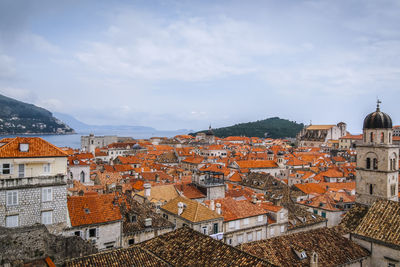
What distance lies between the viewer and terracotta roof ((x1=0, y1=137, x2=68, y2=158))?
68.2 feet

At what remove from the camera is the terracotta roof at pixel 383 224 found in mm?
21141

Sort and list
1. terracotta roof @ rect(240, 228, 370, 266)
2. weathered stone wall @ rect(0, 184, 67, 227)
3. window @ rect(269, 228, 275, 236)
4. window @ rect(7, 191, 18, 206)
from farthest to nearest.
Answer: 1. window @ rect(269, 228, 275, 236)
2. window @ rect(7, 191, 18, 206)
3. weathered stone wall @ rect(0, 184, 67, 227)
4. terracotta roof @ rect(240, 228, 370, 266)

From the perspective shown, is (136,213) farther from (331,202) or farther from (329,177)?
(329,177)

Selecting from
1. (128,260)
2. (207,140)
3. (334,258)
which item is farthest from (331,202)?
(207,140)

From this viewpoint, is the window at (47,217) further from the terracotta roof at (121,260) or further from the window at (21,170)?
the terracotta roof at (121,260)

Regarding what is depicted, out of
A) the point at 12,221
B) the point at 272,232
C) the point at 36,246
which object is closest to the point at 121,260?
the point at 36,246

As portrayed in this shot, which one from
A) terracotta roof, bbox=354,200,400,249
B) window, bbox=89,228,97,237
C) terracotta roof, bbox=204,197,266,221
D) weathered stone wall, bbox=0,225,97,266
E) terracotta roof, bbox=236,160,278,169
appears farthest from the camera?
terracotta roof, bbox=236,160,278,169

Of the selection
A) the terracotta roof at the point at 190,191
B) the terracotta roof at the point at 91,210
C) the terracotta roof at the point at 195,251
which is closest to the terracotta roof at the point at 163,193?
the terracotta roof at the point at 190,191

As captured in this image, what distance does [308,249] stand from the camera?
20.5 metres

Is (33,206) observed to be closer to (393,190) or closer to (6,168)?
(6,168)

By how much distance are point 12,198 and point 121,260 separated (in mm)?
9074

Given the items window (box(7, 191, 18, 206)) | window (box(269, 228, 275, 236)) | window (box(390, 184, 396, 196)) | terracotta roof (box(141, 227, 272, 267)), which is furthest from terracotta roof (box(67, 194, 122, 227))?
window (box(390, 184, 396, 196))

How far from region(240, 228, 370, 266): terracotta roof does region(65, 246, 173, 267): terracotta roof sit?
250 inches

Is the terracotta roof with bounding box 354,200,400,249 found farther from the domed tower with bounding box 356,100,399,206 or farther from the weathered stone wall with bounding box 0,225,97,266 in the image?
the weathered stone wall with bounding box 0,225,97,266
